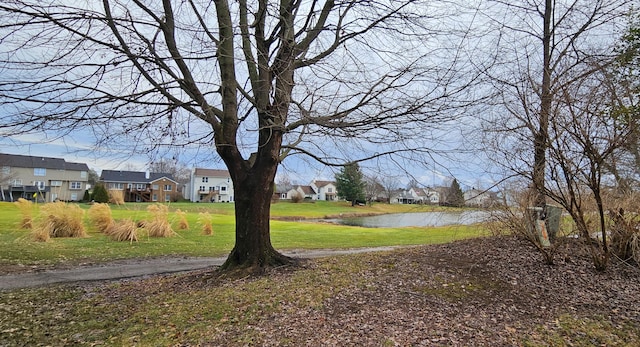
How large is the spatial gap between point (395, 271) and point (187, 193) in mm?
65421

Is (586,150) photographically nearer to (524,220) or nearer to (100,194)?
(524,220)

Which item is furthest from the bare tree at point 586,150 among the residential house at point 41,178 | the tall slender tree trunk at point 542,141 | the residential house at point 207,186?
the residential house at point 207,186

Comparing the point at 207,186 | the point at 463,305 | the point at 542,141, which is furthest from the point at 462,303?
the point at 207,186

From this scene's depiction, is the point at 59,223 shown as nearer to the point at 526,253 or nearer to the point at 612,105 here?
the point at 526,253

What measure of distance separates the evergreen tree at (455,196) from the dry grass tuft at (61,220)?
1310cm

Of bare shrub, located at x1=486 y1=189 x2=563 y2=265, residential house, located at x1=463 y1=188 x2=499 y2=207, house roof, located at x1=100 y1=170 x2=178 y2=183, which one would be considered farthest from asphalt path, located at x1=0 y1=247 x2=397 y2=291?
house roof, located at x1=100 y1=170 x2=178 y2=183

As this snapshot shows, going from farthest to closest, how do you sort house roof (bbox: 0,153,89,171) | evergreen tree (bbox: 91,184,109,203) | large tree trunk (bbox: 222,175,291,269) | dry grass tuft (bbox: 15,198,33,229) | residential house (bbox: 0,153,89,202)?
1. house roof (bbox: 0,153,89,171)
2. residential house (bbox: 0,153,89,202)
3. evergreen tree (bbox: 91,184,109,203)
4. dry grass tuft (bbox: 15,198,33,229)
5. large tree trunk (bbox: 222,175,291,269)

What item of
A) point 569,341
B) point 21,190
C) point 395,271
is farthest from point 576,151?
point 21,190

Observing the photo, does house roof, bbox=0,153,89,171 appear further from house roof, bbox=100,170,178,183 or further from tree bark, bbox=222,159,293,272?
tree bark, bbox=222,159,293,272

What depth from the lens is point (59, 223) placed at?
42.8 feet

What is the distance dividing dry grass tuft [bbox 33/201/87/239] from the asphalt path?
5.81 m

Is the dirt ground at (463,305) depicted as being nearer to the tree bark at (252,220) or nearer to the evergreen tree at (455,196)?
the tree bark at (252,220)

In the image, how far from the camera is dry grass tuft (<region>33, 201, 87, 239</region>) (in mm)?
12750

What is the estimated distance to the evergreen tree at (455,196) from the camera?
5.77 metres
